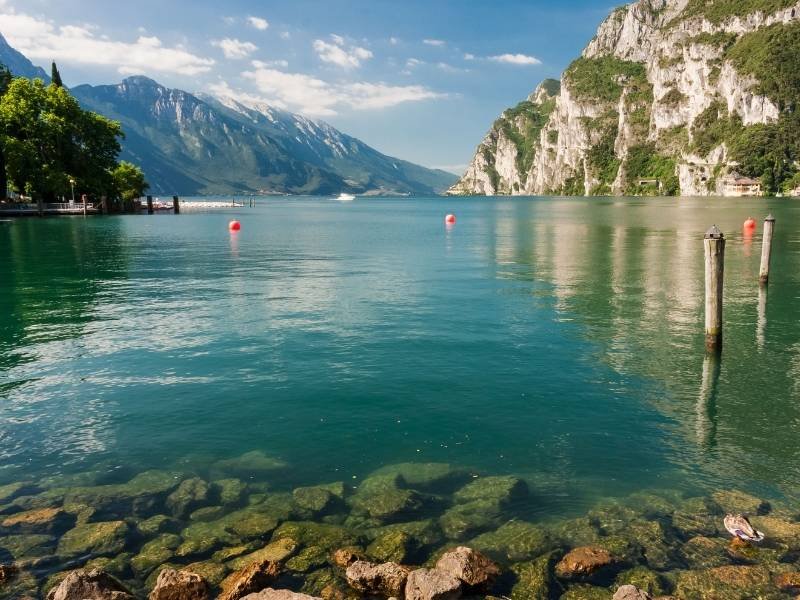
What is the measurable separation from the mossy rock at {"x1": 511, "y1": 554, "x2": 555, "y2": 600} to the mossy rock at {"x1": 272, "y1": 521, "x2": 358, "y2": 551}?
10.0ft

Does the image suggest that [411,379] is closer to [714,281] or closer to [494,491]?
[494,491]

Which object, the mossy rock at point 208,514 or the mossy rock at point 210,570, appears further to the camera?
the mossy rock at point 208,514

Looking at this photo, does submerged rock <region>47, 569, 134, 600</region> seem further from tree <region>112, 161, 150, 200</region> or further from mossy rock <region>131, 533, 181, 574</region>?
tree <region>112, 161, 150, 200</region>

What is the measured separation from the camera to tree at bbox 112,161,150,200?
13815cm

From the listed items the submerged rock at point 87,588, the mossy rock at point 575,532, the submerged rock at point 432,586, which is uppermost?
the submerged rock at point 87,588

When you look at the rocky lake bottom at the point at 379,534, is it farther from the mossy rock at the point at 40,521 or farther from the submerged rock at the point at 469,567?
the submerged rock at the point at 469,567

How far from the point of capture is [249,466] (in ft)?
47.9

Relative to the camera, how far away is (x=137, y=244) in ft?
227

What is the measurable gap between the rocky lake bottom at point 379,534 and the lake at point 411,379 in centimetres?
64

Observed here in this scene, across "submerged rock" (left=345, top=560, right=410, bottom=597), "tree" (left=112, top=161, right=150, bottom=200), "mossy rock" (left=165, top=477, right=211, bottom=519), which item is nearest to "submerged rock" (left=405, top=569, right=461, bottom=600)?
"submerged rock" (left=345, top=560, right=410, bottom=597)

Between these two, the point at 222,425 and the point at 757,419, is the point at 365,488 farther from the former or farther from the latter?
the point at 757,419

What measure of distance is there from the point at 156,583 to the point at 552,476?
28.1ft

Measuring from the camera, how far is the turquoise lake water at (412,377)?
48.8ft

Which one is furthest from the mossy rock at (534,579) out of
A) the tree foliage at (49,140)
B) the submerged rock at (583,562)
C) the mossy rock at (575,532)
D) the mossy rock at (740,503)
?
the tree foliage at (49,140)
